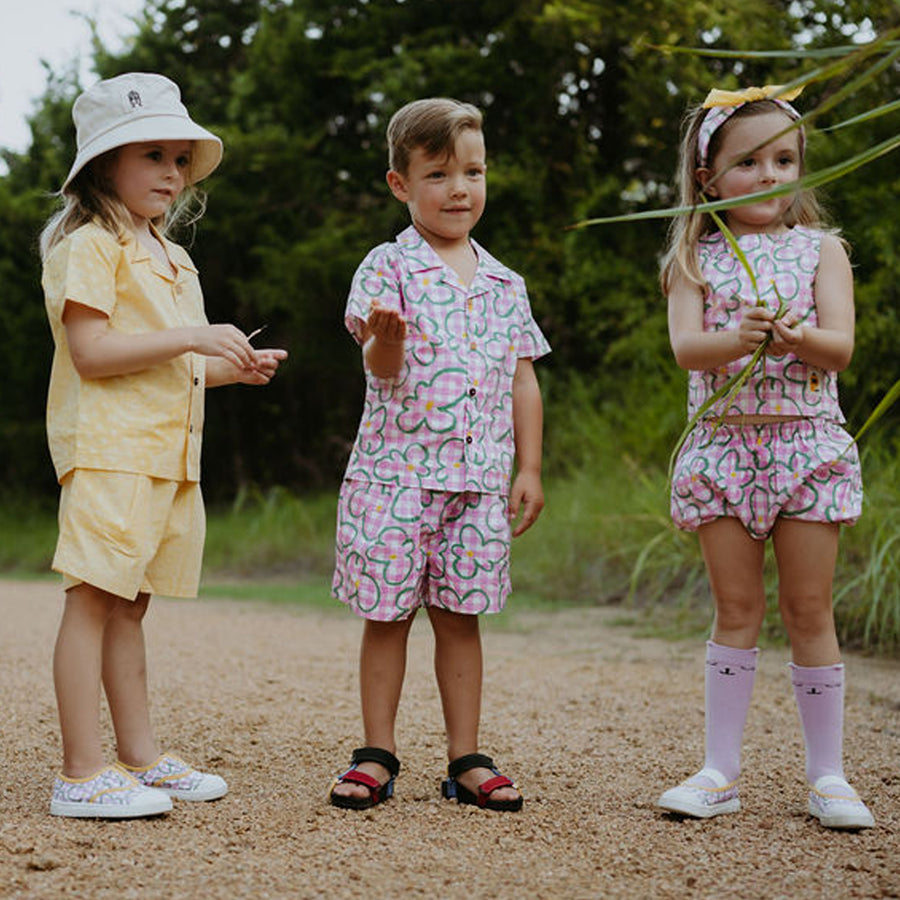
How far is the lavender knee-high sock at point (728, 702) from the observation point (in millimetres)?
2555

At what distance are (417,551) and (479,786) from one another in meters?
0.49

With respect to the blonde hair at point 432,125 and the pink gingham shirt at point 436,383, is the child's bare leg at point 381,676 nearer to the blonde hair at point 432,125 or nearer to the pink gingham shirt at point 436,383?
the pink gingham shirt at point 436,383

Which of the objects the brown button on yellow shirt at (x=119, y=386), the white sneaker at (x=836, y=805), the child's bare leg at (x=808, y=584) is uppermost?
the brown button on yellow shirt at (x=119, y=386)

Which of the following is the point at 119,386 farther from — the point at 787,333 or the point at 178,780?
the point at 787,333

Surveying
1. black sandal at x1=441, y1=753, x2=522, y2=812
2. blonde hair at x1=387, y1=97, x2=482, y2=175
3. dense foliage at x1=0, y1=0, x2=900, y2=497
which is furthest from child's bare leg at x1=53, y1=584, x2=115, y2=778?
dense foliage at x1=0, y1=0, x2=900, y2=497

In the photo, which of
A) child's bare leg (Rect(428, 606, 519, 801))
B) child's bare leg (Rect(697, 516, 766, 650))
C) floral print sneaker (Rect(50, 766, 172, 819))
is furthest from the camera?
child's bare leg (Rect(428, 606, 519, 801))

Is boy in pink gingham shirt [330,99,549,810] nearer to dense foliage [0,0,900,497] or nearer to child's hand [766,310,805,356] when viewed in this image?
child's hand [766,310,805,356]

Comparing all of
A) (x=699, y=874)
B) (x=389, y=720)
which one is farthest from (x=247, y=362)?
(x=699, y=874)

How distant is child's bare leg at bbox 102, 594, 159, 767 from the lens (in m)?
2.60

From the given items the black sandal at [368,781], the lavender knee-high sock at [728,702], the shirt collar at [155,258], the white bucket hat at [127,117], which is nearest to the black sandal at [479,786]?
the black sandal at [368,781]

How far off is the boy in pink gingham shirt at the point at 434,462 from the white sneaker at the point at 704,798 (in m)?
0.31

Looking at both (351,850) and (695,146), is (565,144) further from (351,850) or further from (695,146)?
(351,850)

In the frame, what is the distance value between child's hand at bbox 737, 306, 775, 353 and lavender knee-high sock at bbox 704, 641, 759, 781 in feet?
2.08

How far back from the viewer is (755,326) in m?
2.35
